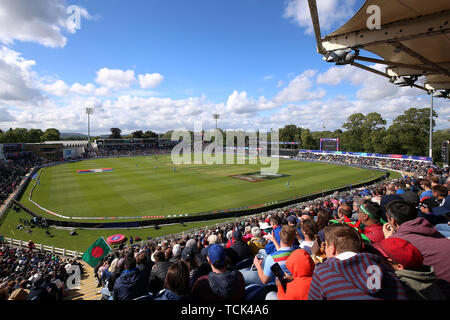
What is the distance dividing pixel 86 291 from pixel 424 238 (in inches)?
422

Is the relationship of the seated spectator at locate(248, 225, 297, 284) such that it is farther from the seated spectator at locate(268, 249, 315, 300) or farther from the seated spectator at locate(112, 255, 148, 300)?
the seated spectator at locate(112, 255, 148, 300)

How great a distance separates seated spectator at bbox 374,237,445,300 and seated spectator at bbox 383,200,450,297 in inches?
16.6

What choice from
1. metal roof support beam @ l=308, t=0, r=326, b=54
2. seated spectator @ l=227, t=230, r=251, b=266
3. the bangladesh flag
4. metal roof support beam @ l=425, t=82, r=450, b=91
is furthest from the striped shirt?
the bangladesh flag

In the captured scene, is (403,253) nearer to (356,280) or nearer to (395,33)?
(356,280)

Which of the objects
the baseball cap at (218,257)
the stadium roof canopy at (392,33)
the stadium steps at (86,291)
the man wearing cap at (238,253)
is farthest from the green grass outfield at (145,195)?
the stadium roof canopy at (392,33)

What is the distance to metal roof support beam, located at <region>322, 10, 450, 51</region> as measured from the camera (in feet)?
14.2

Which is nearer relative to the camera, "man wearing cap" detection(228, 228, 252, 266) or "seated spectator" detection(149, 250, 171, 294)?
"seated spectator" detection(149, 250, 171, 294)

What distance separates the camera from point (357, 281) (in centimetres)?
184

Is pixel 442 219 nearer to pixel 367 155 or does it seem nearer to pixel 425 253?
pixel 425 253

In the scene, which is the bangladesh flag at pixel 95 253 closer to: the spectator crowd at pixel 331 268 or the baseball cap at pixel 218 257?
the spectator crowd at pixel 331 268

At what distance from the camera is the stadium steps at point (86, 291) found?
803 cm

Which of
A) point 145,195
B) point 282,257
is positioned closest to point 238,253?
point 282,257

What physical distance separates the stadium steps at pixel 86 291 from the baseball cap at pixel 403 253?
29.7 ft

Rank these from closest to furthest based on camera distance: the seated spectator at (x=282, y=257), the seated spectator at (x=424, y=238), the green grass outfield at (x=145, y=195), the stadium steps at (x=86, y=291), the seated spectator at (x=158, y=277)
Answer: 1. the seated spectator at (x=424, y=238)
2. the seated spectator at (x=282, y=257)
3. the seated spectator at (x=158, y=277)
4. the stadium steps at (x=86, y=291)
5. the green grass outfield at (x=145, y=195)
